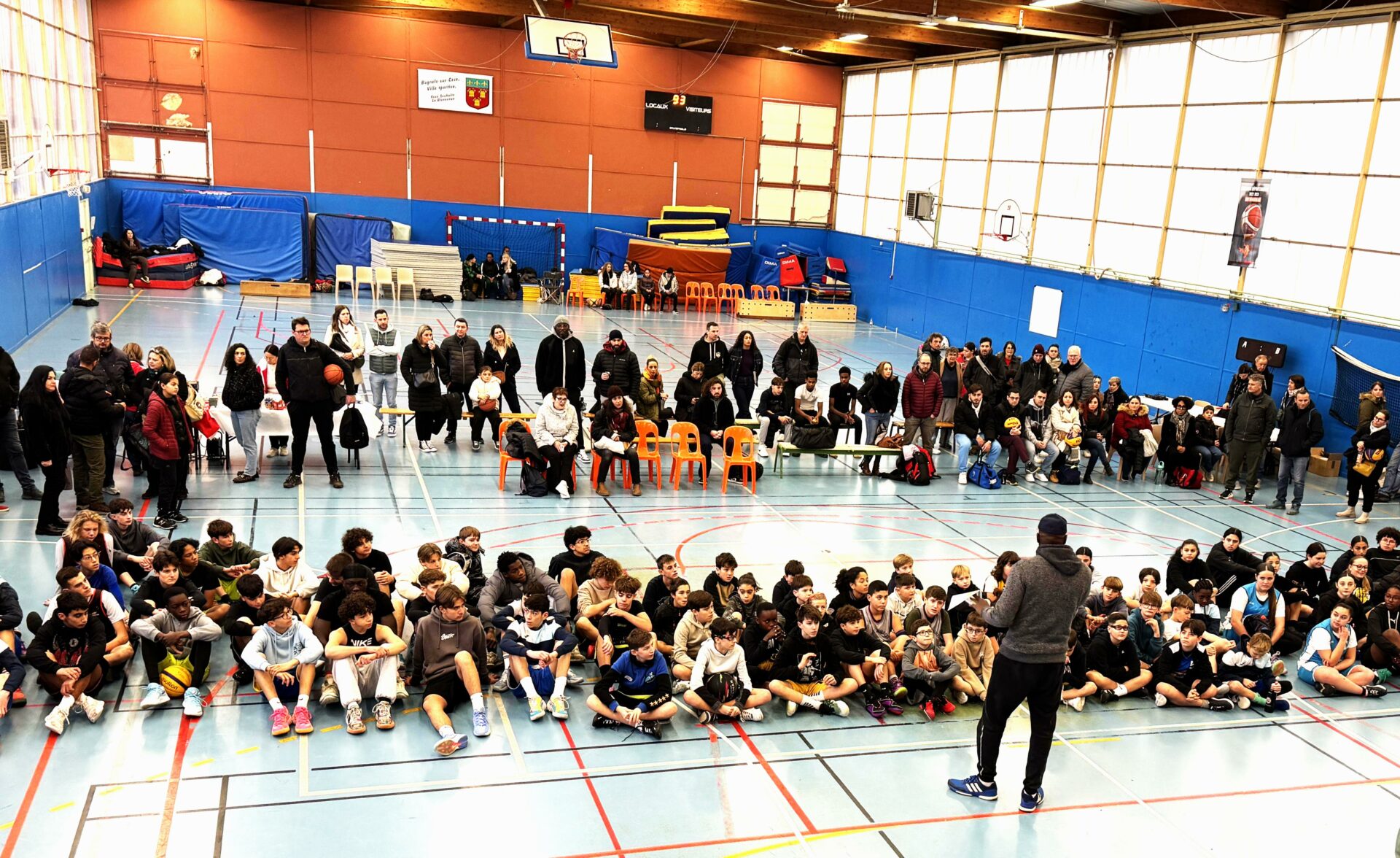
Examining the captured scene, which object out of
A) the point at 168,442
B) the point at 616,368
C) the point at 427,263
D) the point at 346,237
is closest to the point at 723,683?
the point at 168,442

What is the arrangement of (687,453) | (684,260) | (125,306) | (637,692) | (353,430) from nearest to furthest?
(637,692) → (353,430) → (687,453) → (125,306) → (684,260)

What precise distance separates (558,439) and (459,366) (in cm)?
239

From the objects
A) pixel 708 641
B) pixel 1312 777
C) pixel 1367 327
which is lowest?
pixel 1312 777

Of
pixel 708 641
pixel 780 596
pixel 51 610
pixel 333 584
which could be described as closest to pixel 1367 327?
pixel 780 596

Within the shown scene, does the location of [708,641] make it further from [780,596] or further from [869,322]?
[869,322]

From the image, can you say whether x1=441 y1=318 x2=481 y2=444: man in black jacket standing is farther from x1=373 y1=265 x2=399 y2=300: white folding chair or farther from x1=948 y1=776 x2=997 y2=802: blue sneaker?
x1=373 y1=265 x2=399 y2=300: white folding chair

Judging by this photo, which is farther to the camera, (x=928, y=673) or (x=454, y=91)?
(x=454, y=91)

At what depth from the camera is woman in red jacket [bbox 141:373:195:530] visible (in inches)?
416

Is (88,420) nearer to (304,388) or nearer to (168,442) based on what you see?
(168,442)

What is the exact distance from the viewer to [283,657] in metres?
7.45

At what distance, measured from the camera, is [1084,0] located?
64.8ft

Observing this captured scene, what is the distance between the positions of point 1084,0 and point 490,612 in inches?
683

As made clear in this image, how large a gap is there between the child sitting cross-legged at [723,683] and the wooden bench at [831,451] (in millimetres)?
6960

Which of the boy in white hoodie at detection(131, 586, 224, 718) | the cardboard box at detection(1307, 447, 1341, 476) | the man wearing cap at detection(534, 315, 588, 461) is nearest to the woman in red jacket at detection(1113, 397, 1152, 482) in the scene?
the cardboard box at detection(1307, 447, 1341, 476)
